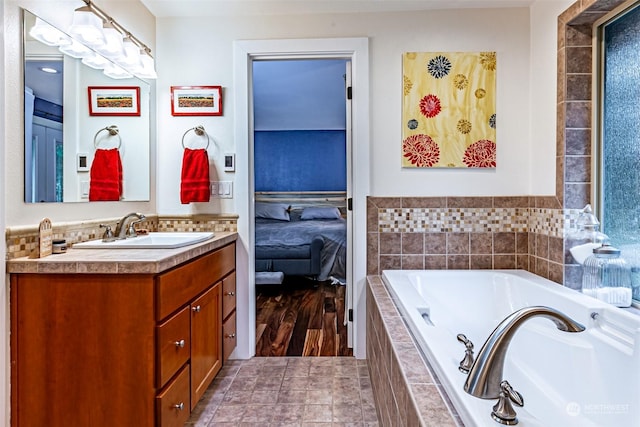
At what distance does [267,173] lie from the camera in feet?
21.7

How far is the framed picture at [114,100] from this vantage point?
198cm

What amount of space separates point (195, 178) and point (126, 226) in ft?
1.76

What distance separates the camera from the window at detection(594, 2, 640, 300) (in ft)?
5.86

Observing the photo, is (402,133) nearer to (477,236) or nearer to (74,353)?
(477,236)

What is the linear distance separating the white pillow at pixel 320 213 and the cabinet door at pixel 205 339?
3943mm

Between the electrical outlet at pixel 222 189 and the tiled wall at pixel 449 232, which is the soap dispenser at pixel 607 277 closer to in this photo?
the tiled wall at pixel 449 232

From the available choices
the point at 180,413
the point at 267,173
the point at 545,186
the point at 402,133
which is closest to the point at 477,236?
the point at 545,186

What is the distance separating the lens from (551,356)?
65.9 inches

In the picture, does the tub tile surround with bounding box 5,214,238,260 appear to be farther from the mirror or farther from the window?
the window

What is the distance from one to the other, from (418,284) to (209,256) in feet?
4.02

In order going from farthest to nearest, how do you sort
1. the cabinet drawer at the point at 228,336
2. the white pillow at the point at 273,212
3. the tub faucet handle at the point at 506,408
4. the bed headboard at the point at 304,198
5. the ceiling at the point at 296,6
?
the bed headboard at the point at 304,198 → the white pillow at the point at 273,212 → the ceiling at the point at 296,6 → the cabinet drawer at the point at 228,336 → the tub faucet handle at the point at 506,408

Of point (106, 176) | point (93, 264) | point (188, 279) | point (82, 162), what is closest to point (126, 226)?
point (106, 176)

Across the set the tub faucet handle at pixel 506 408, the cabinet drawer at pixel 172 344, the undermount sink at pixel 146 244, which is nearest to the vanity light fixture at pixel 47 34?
the undermount sink at pixel 146 244

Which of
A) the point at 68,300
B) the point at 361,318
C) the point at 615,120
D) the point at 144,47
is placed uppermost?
the point at 144,47
